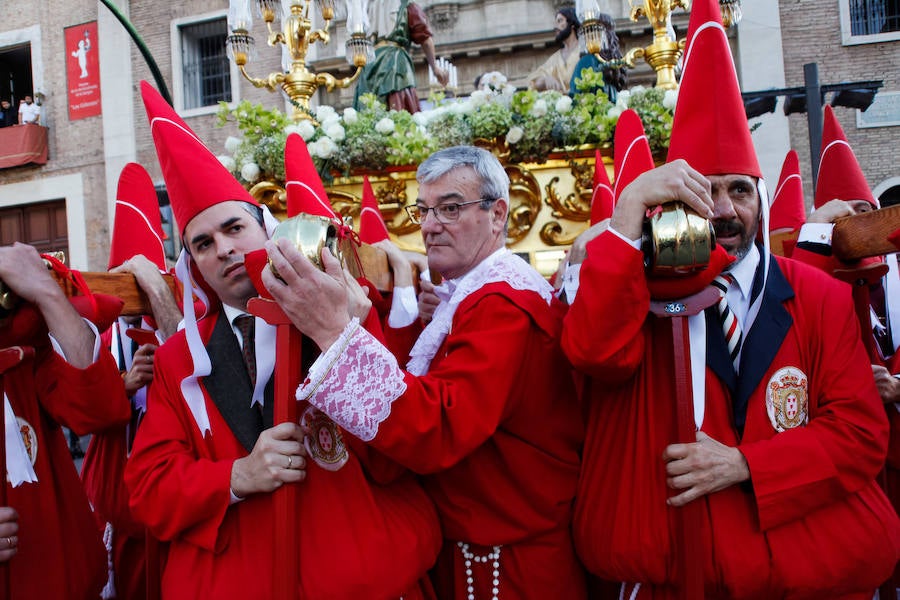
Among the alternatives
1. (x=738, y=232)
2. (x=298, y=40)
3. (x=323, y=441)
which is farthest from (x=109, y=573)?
(x=298, y=40)

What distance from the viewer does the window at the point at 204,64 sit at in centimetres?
1719

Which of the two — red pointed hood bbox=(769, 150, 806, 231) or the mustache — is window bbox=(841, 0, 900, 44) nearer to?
red pointed hood bbox=(769, 150, 806, 231)

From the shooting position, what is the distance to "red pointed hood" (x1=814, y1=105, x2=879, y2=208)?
3.22 m

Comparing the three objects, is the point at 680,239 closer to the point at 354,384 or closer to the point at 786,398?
the point at 786,398

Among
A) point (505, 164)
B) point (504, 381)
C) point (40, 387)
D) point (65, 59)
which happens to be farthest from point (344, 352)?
point (65, 59)

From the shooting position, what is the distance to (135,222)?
3316mm

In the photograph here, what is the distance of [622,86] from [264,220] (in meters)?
4.16

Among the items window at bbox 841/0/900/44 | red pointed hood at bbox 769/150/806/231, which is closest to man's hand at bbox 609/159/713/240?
red pointed hood at bbox 769/150/806/231

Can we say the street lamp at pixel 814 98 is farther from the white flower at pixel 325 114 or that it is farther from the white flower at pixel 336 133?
the white flower at pixel 336 133

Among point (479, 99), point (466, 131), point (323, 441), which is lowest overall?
point (323, 441)

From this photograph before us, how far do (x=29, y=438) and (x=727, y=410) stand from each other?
2099 millimetres

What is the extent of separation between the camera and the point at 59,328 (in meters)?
2.16

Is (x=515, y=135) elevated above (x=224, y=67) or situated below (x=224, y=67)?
below

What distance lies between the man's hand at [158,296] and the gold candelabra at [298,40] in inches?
109
